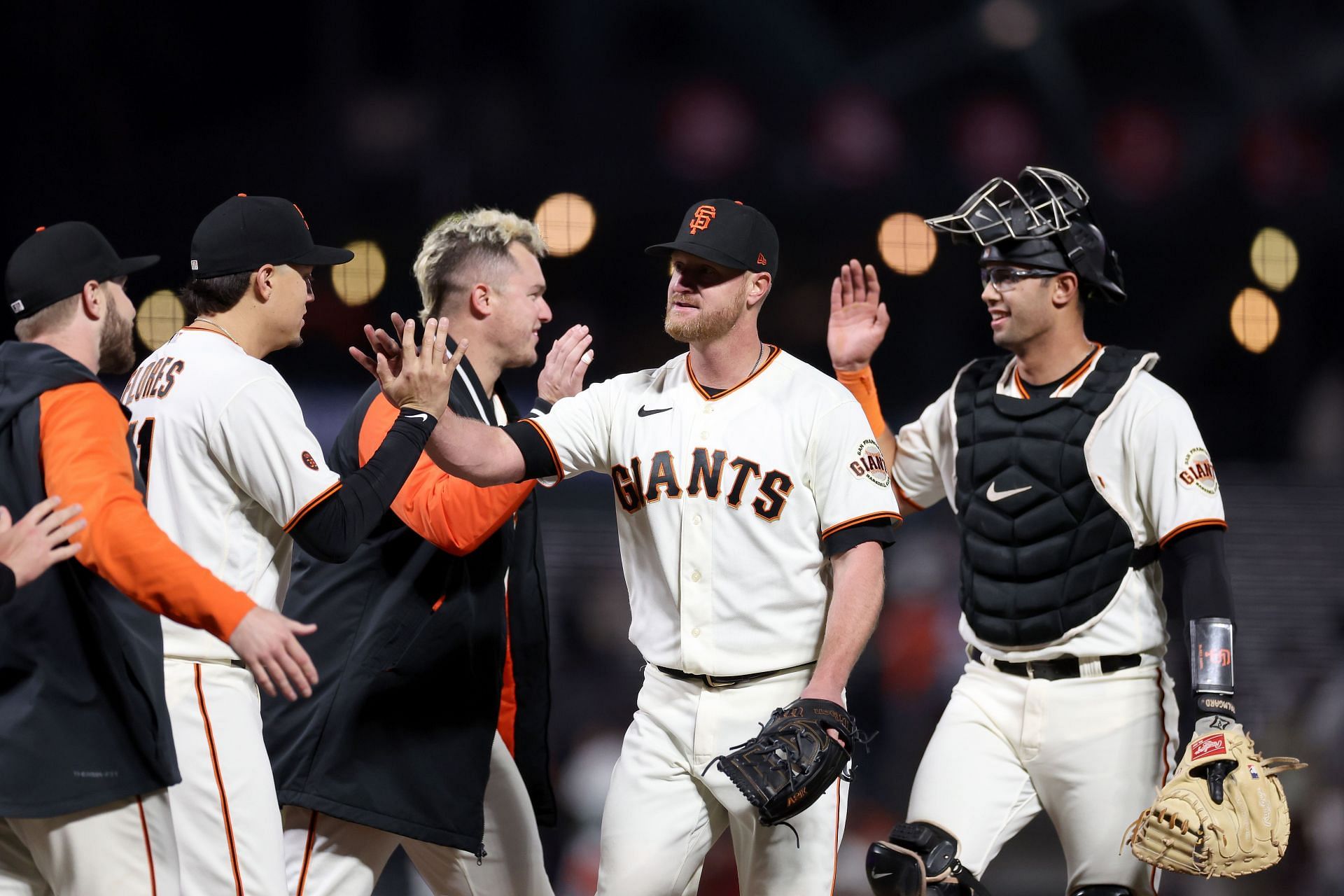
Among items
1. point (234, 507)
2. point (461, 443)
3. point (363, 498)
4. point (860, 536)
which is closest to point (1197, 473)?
point (860, 536)

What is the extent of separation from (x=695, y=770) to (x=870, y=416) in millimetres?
1231

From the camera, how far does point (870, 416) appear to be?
387cm

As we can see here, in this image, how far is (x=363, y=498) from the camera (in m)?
2.87

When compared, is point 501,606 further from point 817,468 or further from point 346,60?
point 346,60

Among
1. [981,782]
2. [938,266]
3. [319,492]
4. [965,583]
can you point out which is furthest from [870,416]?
[938,266]

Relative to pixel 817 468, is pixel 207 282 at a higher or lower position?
higher

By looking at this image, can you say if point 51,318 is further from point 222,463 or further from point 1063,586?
point 1063,586

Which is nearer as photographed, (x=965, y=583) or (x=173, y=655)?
(x=173, y=655)

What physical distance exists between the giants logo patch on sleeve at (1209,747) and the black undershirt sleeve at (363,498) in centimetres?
184

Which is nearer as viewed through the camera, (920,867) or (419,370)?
(419,370)

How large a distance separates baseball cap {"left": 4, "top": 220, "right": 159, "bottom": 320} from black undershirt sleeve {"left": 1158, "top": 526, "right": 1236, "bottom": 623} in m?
2.49

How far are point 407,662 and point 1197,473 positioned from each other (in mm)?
1942

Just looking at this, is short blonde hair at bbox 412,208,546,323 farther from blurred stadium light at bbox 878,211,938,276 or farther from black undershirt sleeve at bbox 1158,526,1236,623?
blurred stadium light at bbox 878,211,938,276

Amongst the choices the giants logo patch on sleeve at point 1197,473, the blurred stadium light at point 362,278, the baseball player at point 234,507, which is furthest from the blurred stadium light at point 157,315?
the giants logo patch on sleeve at point 1197,473
